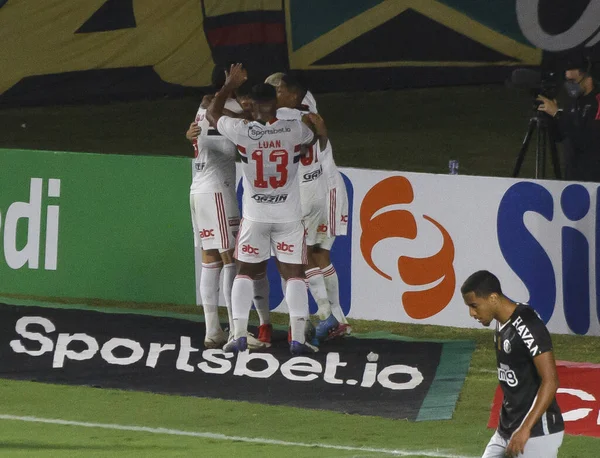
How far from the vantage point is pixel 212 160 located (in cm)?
946

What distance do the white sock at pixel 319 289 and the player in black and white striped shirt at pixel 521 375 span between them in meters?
3.97

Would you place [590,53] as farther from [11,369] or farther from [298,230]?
[11,369]

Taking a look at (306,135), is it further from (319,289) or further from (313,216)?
(319,289)

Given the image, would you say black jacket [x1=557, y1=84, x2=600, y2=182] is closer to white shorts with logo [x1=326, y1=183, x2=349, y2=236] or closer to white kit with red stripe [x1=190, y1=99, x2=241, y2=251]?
white shorts with logo [x1=326, y1=183, x2=349, y2=236]

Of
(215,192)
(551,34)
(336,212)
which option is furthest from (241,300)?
(551,34)

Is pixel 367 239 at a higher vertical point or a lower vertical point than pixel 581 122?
lower

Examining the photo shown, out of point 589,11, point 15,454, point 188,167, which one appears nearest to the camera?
point 15,454

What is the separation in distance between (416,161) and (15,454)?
374 inches

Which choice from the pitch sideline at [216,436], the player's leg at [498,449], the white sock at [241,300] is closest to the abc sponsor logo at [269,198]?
the white sock at [241,300]

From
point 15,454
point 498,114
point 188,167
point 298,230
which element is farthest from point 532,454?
point 498,114

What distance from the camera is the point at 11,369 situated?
916 cm

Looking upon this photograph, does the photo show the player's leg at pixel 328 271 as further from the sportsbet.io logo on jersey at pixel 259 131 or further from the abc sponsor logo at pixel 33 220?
the abc sponsor logo at pixel 33 220

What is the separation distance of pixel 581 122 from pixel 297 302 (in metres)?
2.88

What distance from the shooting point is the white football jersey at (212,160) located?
9367mm
